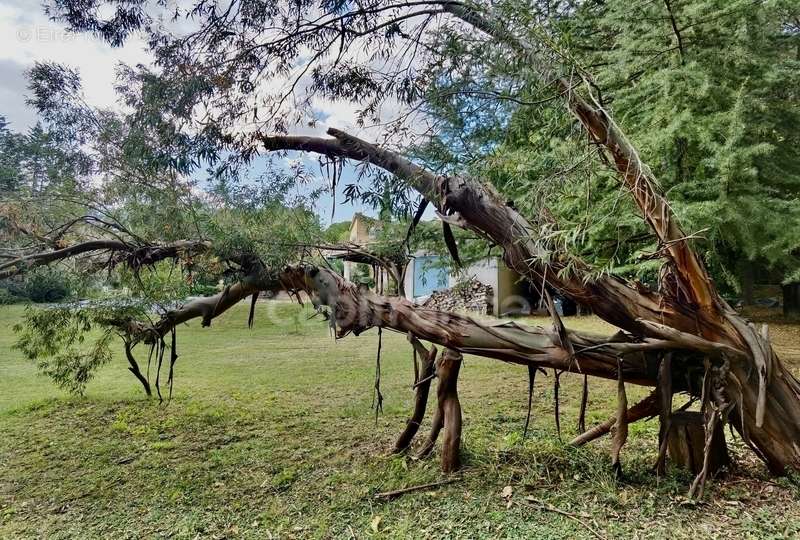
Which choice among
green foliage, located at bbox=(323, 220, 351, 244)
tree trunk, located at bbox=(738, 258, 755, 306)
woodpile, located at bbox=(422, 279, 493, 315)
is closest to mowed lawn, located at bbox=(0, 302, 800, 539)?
green foliage, located at bbox=(323, 220, 351, 244)

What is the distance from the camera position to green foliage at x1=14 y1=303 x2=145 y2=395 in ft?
13.8

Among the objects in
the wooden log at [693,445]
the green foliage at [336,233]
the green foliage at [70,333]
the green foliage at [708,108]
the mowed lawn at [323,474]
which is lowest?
the mowed lawn at [323,474]

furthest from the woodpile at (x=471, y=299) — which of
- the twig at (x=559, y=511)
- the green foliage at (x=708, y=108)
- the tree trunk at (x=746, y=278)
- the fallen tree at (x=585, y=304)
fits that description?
the twig at (x=559, y=511)

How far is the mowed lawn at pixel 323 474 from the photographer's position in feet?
7.88

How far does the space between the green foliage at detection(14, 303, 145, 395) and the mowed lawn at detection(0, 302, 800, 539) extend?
51cm

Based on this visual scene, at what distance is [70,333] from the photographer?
14.5 feet

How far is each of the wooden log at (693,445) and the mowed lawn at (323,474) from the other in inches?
A: 3.4

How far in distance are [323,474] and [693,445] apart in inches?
89.5

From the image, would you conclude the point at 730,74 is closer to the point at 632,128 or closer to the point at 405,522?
the point at 632,128

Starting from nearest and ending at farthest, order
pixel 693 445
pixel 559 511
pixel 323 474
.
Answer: pixel 559 511, pixel 693 445, pixel 323 474

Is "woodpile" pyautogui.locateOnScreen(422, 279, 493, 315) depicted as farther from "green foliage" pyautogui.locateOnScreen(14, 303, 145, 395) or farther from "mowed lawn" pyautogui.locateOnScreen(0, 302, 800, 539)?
"green foliage" pyautogui.locateOnScreen(14, 303, 145, 395)

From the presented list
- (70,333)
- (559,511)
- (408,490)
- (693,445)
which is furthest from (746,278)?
(70,333)

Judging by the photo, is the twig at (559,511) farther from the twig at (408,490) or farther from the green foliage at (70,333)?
the green foliage at (70,333)

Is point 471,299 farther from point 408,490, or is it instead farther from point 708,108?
point 408,490
